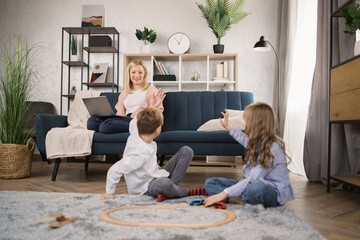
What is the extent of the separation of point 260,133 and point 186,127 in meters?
1.56

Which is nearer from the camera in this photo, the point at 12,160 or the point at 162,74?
the point at 12,160

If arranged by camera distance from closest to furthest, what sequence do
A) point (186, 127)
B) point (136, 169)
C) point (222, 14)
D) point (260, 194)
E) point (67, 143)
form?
point (260, 194), point (136, 169), point (67, 143), point (186, 127), point (222, 14)

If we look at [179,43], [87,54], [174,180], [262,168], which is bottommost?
[174,180]

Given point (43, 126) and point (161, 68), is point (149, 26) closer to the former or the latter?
point (161, 68)

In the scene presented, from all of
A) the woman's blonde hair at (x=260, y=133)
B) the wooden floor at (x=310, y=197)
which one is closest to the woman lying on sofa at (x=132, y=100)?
the wooden floor at (x=310, y=197)

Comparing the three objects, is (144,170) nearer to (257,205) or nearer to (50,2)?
(257,205)

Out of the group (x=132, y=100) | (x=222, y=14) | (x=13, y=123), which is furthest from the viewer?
(x=222, y=14)

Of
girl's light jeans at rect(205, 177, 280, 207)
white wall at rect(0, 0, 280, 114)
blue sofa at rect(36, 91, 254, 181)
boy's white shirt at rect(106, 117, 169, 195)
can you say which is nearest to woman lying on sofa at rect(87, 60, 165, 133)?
blue sofa at rect(36, 91, 254, 181)

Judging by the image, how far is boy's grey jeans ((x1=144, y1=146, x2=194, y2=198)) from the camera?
5.56ft

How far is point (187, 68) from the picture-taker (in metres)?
4.58

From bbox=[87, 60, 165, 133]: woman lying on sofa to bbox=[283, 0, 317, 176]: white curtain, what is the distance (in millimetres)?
1486

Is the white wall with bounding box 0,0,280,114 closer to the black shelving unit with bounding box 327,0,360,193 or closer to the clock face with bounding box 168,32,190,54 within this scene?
the clock face with bounding box 168,32,190,54

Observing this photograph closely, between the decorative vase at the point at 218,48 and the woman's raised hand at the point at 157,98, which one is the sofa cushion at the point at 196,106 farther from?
the decorative vase at the point at 218,48

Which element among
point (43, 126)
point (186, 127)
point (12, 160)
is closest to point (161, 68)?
point (186, 127)
